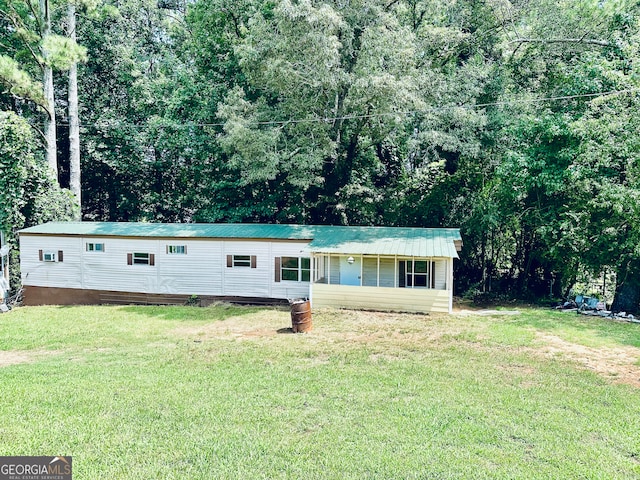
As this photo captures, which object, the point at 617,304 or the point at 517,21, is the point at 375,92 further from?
the point at 617,304

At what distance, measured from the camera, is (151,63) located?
24.5m

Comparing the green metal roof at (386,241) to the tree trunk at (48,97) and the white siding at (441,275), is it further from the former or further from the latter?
the tree trunk at (48,97)

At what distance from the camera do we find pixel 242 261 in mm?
15203

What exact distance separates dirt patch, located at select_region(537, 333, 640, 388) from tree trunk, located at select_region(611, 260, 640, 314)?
5.63m

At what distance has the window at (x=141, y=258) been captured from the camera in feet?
51.8

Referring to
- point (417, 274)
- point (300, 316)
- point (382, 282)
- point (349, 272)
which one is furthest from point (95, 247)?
point (417, 274)

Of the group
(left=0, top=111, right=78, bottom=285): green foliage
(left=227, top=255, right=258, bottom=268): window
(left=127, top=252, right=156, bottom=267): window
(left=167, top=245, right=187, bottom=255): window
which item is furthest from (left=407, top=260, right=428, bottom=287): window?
(left=0, top=111, right=78, bottom=285): green foliage

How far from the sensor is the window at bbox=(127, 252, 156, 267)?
15789mm

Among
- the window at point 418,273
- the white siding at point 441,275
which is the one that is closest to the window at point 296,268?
the window at point 418,273

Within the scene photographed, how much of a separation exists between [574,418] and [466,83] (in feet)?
45.7

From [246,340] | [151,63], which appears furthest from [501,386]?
[151,63]

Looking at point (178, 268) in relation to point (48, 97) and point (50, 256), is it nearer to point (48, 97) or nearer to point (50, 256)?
point (50, 256)

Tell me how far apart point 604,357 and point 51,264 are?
17.7 metres

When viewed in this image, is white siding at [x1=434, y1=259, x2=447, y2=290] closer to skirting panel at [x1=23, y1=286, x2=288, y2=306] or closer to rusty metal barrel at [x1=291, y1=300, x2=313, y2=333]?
skirting panel at [x1=23, y1=286, x2=288, y2=306]
